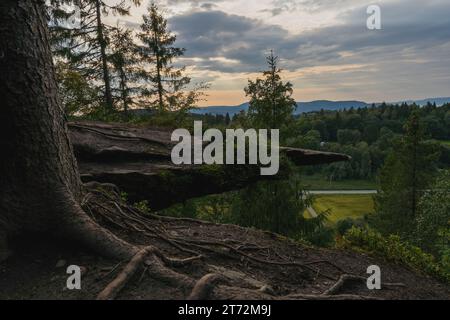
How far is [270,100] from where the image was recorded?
20625 millimetres

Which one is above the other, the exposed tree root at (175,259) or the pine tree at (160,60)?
the pine tree at (160,60)

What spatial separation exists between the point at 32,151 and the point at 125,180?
5636 mm

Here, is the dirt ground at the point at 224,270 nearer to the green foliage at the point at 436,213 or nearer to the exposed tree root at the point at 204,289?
the exposed tree root at the point at 204,289

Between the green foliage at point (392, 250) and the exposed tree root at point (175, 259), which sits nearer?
the exposed tree root at point (175, 259)

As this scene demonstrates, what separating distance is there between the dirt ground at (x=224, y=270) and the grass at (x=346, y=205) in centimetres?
7270

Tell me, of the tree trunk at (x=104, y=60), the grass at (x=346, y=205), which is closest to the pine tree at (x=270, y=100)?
the tree trunk at (x=104, y=60)

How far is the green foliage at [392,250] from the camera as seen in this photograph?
9898 mm

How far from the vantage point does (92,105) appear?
2042cm

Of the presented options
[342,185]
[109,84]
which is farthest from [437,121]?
[109,84]

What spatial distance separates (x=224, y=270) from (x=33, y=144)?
3.29 m

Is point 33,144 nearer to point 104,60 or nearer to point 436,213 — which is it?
point 104,60

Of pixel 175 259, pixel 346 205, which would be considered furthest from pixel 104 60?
pixel 346 205

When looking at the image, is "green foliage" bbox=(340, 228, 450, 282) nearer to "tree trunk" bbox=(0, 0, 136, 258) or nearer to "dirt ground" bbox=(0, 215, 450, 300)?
"dirt ground" bbox=(0, 215, 450, 300)
